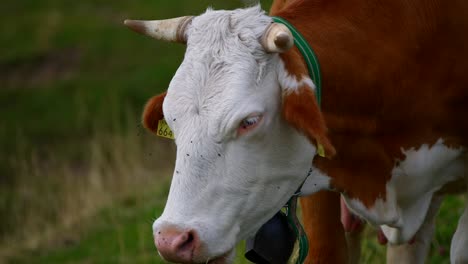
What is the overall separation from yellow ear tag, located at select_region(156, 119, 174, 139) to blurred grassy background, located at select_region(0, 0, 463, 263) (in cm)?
109

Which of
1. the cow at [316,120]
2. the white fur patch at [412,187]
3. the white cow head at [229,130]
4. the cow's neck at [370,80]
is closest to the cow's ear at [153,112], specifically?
the cow at [316,120]

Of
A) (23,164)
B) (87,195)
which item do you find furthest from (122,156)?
(23,164)

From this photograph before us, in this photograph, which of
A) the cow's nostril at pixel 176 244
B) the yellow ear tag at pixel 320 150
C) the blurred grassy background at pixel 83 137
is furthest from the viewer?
the blurred grassy background at pixel 83 137

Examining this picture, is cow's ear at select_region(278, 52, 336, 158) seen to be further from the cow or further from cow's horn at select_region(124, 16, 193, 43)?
cow's horn at select_region(124, 16, 193, 43)

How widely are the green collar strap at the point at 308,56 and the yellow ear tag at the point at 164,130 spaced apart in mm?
627

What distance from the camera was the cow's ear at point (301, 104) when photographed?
148 inches

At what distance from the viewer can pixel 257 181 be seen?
13.0 feet

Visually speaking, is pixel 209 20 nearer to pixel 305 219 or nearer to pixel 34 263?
pixel 305 219

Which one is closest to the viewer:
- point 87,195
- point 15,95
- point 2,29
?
point 87,195

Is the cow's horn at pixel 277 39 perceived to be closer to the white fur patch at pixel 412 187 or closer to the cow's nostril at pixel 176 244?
the cow's nostril at pixel 176 244

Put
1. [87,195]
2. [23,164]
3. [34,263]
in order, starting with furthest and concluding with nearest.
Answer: [23,164] < [87,195] < [34,263]

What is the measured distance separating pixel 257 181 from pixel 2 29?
15185 millimetres

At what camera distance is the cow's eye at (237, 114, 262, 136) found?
3.81 meters

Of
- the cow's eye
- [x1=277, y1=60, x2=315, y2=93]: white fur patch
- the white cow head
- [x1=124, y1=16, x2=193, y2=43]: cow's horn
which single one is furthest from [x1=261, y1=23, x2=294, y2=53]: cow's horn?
[x1=124, y1=16, x2=193, y2=43]: cow's horn
